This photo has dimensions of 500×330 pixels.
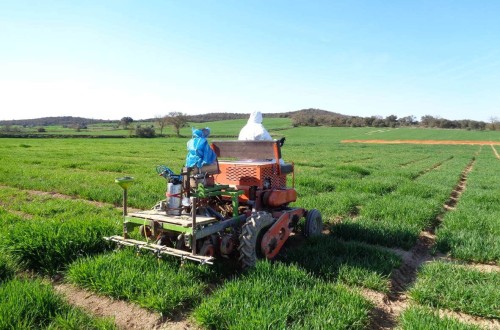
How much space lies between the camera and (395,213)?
8.77m

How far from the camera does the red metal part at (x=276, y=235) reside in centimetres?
546

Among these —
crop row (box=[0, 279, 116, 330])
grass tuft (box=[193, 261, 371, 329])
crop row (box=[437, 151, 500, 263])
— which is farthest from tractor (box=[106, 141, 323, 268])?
crop row (box=[437, 151, 500, 263])

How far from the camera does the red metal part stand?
546 cm

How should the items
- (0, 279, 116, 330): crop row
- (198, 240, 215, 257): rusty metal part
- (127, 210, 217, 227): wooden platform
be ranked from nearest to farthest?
(0, 279, 116, 330): crop row → (127, 210, 217, 227): wooden platform → (198, 240, 215, 257): rusty metal part

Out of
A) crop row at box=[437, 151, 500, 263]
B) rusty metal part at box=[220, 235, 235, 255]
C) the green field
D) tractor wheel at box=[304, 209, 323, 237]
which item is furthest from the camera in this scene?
tractor wheel at box=[304, 209, 323, 237]

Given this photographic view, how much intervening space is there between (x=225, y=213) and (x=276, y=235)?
0.91 metres

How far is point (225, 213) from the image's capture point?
604cm

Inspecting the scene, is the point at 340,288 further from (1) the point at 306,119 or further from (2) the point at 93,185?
(1) the point at 306,119

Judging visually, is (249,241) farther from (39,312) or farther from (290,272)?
(39,312)

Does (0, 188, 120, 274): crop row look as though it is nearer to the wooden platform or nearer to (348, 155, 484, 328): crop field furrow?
the wooden platform

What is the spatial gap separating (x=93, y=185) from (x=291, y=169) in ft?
26.9

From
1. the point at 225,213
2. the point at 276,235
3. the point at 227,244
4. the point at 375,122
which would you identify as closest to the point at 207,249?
the point at 227,244

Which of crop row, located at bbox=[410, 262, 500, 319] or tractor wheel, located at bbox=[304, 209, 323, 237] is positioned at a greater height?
tractor wheel, located at bbox=[304, 209, 323, 237]

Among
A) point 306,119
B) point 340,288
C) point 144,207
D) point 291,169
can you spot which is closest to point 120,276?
point 340,288
